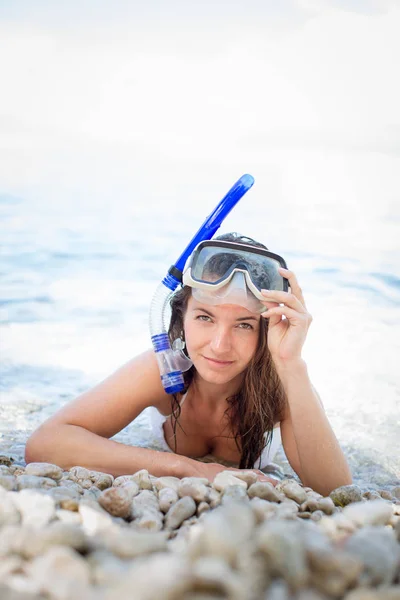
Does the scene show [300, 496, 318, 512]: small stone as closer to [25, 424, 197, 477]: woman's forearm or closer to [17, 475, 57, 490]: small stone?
[25, 424, 197, 477]: woman's forearm

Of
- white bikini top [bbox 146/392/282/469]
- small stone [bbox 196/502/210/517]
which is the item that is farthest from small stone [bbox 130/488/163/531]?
white bikini top [bbox 146/392/282/469]

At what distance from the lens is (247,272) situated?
2.92m

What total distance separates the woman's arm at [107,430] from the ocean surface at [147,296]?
794 millimetres

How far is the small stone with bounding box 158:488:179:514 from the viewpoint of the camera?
2246 mm

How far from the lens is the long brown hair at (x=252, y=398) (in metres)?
3.27

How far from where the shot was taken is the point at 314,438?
9.86ft

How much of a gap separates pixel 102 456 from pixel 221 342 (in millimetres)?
767

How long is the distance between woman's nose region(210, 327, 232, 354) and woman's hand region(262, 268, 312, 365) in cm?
19

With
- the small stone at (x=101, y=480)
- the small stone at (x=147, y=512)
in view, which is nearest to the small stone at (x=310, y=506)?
the small stone at (x=147, y=512)

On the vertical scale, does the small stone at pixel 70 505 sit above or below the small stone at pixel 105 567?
below

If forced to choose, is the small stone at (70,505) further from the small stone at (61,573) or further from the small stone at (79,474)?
the small stone at (79,474)

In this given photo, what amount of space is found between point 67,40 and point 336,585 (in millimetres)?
27370

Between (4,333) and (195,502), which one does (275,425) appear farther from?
(4,333)

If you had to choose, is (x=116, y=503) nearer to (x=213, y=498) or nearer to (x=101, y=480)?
(x=213, y=498)
